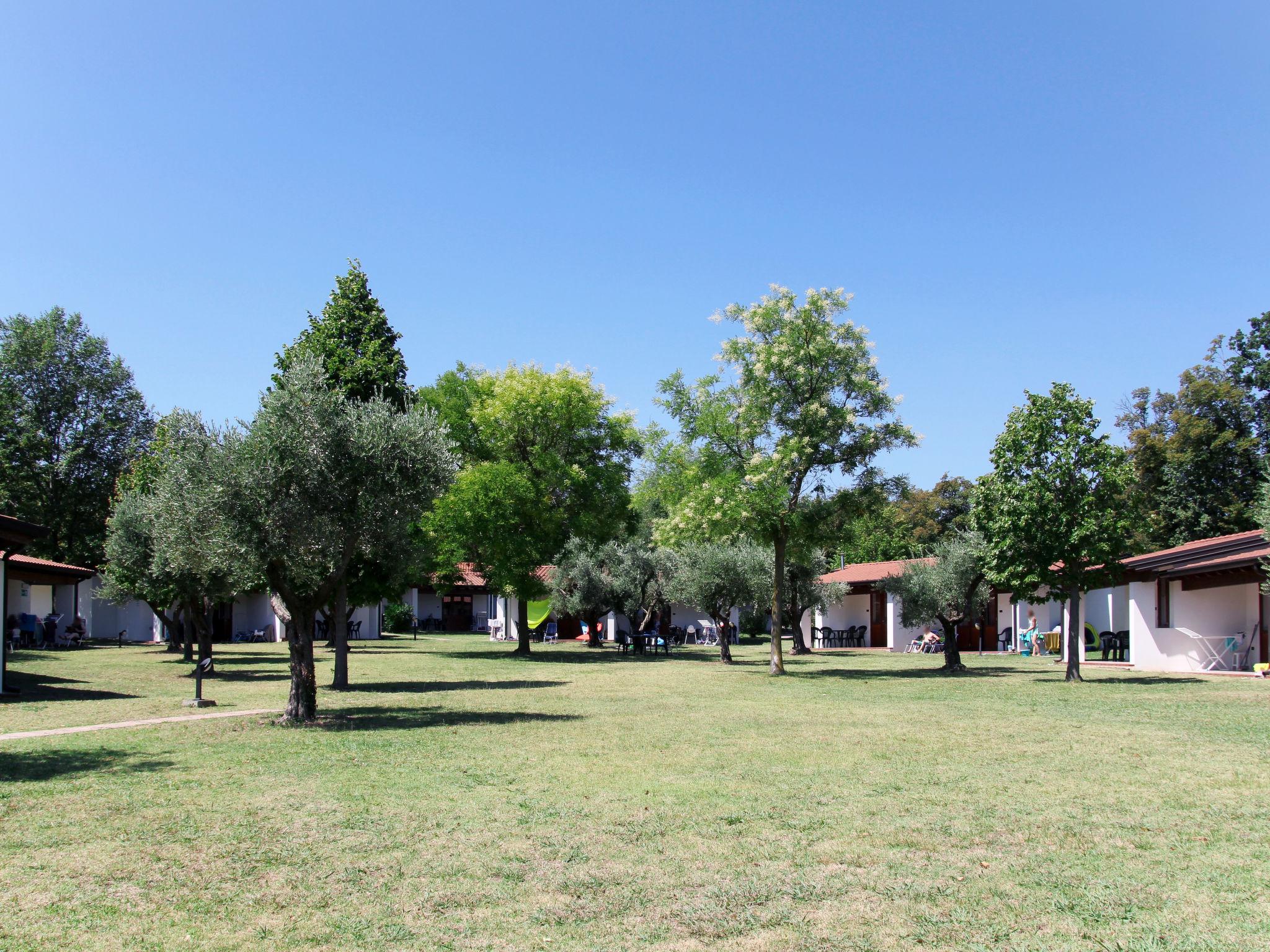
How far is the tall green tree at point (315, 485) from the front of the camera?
13.3m

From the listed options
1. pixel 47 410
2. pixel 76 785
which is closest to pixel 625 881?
pixel 76 785

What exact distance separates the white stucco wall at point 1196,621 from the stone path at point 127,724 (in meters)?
23.1

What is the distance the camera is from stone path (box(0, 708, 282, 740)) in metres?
12.4

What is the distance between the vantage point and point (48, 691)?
60.5 ft

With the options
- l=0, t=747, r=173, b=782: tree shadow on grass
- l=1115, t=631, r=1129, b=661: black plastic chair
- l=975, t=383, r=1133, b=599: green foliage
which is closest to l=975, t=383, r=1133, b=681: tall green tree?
l=975, t=383, r=1133, b=599: green foliage

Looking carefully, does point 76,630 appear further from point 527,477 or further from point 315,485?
point 315,485

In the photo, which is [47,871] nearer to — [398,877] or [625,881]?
[398,877]

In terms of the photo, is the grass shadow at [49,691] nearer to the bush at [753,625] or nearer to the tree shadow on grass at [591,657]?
the tree shadow on grass at [591,657]

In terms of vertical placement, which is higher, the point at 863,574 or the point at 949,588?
the point at 949,588

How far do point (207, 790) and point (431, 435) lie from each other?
6536mm

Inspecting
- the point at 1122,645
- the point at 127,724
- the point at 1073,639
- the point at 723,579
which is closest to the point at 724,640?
the point at 723,579

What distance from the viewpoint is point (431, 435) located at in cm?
1430

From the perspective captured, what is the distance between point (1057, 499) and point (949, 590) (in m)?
6.80

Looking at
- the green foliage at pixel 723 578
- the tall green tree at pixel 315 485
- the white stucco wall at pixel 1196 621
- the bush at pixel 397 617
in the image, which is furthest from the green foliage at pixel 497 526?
the bush at pixel 397 617
